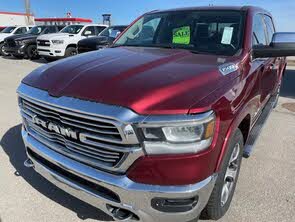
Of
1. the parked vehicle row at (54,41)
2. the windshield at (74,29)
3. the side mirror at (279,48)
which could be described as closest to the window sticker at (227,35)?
the side mirror at (279,48)

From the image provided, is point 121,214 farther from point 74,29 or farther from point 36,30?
point 36,30

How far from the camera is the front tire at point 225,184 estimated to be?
271 cm

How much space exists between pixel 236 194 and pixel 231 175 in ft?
1.64

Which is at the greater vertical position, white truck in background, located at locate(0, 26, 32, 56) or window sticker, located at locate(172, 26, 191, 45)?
window sticker, located at locate(172, 26, 191, 45)

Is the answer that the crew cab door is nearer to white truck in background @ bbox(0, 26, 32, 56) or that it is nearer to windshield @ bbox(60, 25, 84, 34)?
windshield @ bbox(60, 25, 84, 34)

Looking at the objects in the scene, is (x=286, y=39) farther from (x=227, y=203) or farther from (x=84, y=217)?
(x=84, y=217)

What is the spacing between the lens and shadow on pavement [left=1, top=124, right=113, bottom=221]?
3162 millimetres

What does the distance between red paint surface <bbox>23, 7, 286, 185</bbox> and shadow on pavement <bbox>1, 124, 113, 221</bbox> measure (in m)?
1.04

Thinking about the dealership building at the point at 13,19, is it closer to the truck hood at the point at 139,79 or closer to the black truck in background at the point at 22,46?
the black truck in background at the point at 22,46

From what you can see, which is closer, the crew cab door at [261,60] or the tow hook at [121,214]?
the tow hook at [121,214]

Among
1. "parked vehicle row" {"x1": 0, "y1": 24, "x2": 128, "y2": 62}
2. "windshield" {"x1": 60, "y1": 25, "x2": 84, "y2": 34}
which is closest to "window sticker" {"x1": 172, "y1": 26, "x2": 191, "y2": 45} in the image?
"parked vehicle row" {"x1": 0, "y1": 24, "x2": 128, "y2": 62}

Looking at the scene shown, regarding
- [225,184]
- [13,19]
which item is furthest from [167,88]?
[13,19]

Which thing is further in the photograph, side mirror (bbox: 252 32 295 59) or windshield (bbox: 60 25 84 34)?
windshield (bbox: 60 25 84 34)

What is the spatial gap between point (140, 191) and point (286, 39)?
229 centimetres
